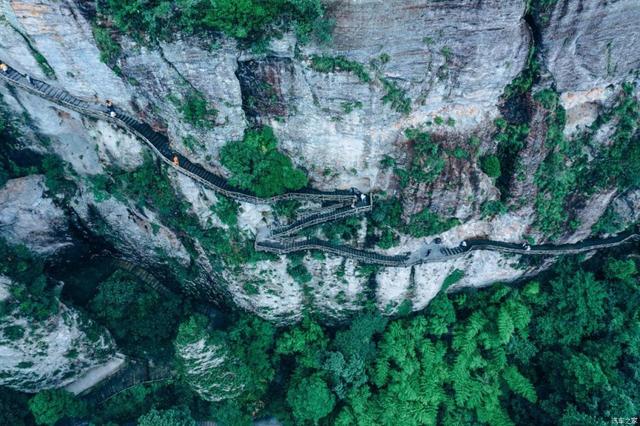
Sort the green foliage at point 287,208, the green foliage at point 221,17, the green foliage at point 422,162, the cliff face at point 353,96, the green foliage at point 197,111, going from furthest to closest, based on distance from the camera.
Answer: the green foliage at point 287,208, the green foliage at point 422,162, the green foliage at point 197,111, the cliff face at point 353,96, the green foliage at point 221,17

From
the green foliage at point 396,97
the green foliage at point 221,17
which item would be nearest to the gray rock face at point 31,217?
the green foliage at point 221,17

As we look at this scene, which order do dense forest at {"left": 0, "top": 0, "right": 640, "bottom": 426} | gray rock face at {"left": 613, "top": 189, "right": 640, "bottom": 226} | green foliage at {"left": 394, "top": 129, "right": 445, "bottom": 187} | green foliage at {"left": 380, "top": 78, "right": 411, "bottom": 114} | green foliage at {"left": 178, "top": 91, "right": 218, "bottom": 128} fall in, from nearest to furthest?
1. green foliage at {"left": 380, "top": 78, "right": 411, "bottom": 114}
2. green foliage at {"left": 178, "top": 91, "right": 218, "bottom": 128}
3. green foliage at {"left": 394, "top": 129, "right": 445, "bottom": 187}
4. dense forest at {"left": 0, "top": 0, "right": 640, "bottom": 426}
5. gray rock face at {"left": 613, "top": 189, "right": 640, "bottom": 226}

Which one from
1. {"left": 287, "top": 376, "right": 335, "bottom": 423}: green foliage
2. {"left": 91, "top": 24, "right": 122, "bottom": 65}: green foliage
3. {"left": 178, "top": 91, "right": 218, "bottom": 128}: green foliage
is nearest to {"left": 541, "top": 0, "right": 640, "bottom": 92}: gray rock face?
{"left": 178, "top": 91, "right": 218, "bottom": 128}: green foliage

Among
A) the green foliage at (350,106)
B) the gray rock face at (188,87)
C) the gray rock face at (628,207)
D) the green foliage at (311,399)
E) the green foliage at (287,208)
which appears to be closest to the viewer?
the gray rock face at (188,87)

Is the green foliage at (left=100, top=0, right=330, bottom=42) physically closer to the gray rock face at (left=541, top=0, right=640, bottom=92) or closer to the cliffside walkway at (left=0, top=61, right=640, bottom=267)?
the cliffside walkway at (left=0, top=61, right=640, bottom=267)

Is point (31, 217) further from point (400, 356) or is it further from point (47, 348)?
point (400, 356)

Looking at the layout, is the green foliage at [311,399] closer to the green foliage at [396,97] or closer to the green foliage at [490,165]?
the green foliage at [490,165]
